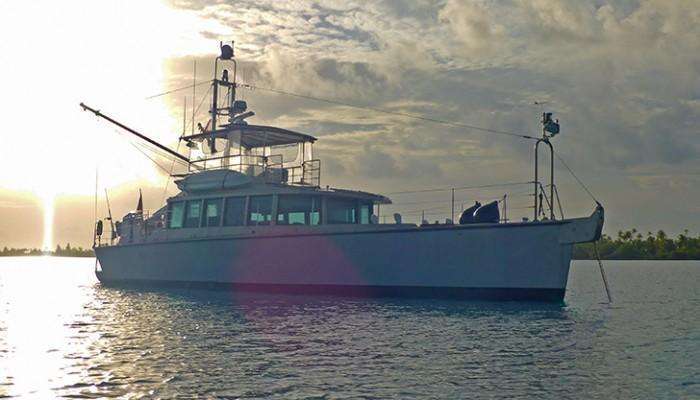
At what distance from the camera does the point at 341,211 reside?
93.3 feet

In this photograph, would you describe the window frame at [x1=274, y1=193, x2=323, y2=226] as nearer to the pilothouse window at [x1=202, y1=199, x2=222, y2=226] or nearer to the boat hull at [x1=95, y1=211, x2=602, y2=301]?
the boat hull at [x1=95, y1=211, x2=602, y2=301]

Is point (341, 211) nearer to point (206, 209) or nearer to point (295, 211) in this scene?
point (295, 211)

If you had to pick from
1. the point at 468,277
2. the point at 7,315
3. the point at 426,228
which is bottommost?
the point at 7,315

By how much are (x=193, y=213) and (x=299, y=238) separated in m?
7.06

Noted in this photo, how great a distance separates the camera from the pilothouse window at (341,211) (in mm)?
28005

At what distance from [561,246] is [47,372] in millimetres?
16790

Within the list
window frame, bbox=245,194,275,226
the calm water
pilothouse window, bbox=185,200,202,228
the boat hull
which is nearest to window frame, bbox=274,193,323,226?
window frame, bbox=245,194,275,226

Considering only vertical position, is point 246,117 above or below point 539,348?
above

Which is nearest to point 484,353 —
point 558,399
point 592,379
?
point 592,379

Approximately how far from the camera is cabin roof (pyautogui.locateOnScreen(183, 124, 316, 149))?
99.0ft

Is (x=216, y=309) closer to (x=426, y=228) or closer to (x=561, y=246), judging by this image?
(x=426, y=228)

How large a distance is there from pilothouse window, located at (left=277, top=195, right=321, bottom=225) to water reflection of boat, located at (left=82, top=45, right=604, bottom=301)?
0.04 metres

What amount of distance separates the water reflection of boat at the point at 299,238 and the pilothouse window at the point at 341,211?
0.20 ft

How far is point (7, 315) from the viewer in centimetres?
2439
